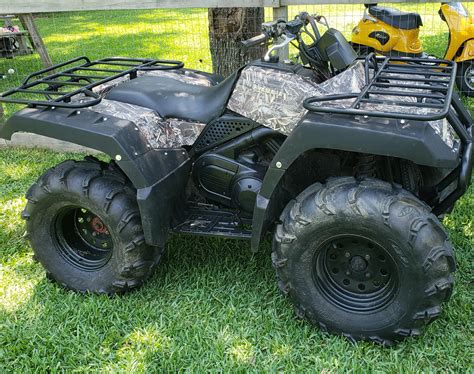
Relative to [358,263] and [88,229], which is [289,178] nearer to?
[358,263]

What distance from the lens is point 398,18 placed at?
22.2 feet

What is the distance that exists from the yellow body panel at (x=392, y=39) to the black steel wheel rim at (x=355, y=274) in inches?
178

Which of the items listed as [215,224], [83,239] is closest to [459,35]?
[215,224]

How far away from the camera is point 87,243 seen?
359 centimetres

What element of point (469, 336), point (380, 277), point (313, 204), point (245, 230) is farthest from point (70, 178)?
point (469, 336)

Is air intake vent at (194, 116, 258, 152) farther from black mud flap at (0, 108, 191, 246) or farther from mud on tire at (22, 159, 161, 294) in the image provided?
mud on tire at (22, 159, 161, 294)

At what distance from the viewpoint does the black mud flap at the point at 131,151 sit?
2.98m

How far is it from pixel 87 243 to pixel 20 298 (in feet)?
1.69

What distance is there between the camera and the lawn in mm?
2820

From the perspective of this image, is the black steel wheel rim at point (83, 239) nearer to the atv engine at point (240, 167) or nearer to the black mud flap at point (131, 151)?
the black mud flap at point (131, 151)

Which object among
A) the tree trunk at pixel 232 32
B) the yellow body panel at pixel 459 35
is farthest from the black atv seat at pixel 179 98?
the yellow body panel at pixel 459 35

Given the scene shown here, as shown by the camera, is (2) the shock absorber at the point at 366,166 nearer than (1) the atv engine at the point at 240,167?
Yes

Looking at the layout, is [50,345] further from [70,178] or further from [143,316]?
[70,178]

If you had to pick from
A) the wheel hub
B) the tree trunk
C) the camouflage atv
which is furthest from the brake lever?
the tree trunk
